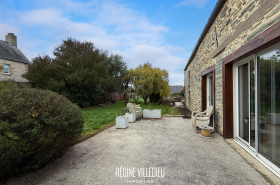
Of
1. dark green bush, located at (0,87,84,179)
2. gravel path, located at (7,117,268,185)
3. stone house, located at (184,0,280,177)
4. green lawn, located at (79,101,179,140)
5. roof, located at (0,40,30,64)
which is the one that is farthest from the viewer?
roof, located at (0,40,30,64)

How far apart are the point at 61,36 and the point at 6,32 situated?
10.2 meters

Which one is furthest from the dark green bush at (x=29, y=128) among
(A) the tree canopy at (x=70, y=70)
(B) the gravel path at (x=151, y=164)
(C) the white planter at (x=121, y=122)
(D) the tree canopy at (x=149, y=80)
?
(D) the tree canopy at (x=149, y=80)

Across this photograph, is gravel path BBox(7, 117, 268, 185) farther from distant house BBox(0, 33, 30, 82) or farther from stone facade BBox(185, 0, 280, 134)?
distant house BBox(0, 33, 30, 82)

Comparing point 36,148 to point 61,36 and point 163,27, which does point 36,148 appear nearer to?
point 163,27

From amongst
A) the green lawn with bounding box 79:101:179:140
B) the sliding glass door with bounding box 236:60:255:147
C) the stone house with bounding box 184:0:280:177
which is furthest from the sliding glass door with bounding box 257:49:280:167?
the green lawn with bounding box 79:101:179:140

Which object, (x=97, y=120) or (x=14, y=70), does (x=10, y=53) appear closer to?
(x=14, y=70)

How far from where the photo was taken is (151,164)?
2.46m

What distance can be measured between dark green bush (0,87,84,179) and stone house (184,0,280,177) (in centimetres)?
330

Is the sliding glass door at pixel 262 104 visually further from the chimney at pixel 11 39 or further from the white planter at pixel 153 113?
the chimney at pixel 11 39

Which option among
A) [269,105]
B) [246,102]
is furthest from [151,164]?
[246,102]

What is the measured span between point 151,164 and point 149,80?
1175 centimetres

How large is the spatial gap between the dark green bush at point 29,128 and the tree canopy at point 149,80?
11670mm

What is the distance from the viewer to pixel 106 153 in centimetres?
296

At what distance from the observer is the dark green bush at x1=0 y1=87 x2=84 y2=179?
1782 millimetres
